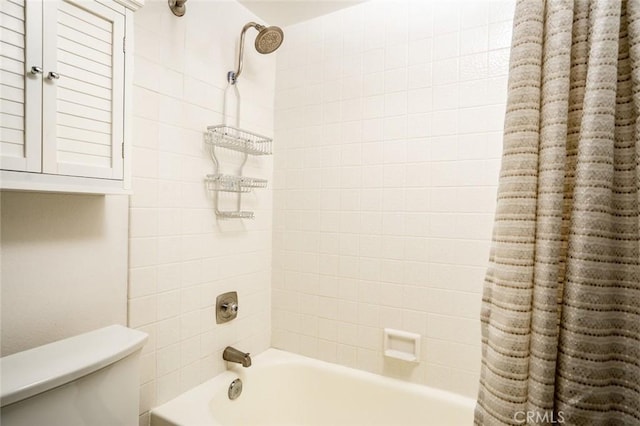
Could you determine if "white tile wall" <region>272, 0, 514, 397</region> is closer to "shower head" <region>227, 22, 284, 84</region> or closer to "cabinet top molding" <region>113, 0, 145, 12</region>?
"shower head" <region>227, 22, 284, 84</region>

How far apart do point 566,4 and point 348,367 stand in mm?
1644

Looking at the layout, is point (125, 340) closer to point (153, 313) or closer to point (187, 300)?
point (153, 313)

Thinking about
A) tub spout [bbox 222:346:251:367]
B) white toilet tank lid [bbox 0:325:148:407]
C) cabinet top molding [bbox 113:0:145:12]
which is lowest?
tub spout [bbox 222:346:251:367]

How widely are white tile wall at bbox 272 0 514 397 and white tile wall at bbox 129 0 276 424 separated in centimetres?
27

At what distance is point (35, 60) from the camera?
82 cm

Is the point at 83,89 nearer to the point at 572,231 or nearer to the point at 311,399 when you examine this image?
the point at 572,231

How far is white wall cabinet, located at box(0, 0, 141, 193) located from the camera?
2.61ft

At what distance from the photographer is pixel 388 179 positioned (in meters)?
1.68

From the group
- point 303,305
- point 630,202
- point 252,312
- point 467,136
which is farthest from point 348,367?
point 630,202

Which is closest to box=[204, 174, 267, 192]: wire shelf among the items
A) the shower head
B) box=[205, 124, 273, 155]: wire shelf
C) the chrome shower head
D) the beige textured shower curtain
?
box=[205, 124, 273, 155]: wire shelf

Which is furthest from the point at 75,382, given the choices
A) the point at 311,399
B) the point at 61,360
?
the point at 311,399

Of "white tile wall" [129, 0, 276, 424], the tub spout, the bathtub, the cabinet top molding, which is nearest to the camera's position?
the cabinet top molding

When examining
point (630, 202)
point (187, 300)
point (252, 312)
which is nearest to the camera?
point (630, 202)

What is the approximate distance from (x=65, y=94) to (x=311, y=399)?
5.42 feet
